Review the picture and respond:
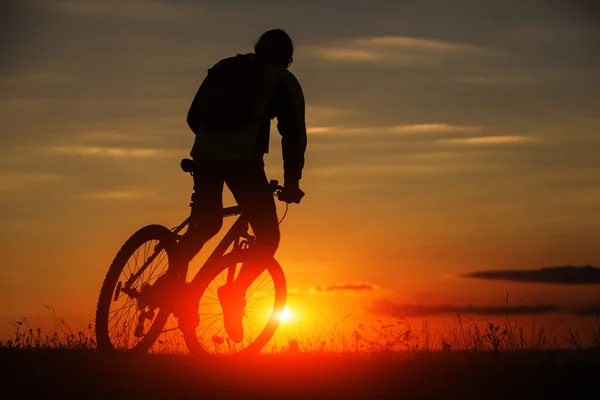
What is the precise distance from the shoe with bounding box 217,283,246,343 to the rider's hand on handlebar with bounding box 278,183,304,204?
1.10 metres

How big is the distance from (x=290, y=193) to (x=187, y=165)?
101cm

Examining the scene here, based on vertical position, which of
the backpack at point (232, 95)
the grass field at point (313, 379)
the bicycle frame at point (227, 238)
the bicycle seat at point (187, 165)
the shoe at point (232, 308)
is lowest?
the grass field at point (313, 379)

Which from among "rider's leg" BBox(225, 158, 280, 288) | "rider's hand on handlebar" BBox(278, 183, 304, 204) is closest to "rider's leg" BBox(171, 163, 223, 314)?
"rider's leg" BBox(225, 158, 280, 288)

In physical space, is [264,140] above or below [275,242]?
above

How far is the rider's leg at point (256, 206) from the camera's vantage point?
9.00 m

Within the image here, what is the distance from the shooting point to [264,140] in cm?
905

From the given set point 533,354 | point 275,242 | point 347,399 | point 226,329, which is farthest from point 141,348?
point 533,354

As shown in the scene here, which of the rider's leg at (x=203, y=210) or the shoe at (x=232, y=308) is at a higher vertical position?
the rider's leg at (x=203, y=210)

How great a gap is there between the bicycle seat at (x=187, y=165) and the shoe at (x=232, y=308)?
49.7 inches

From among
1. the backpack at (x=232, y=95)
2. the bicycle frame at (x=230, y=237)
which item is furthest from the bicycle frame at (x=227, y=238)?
the backpack at (x=232, y=95)

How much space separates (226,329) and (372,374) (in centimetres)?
263

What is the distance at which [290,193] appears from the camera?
9.23 meters

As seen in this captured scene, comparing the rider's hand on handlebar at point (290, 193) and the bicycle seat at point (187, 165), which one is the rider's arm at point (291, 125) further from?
the bicycle seat at point (187, 165)

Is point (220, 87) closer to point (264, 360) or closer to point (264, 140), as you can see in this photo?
point (264, 140)
